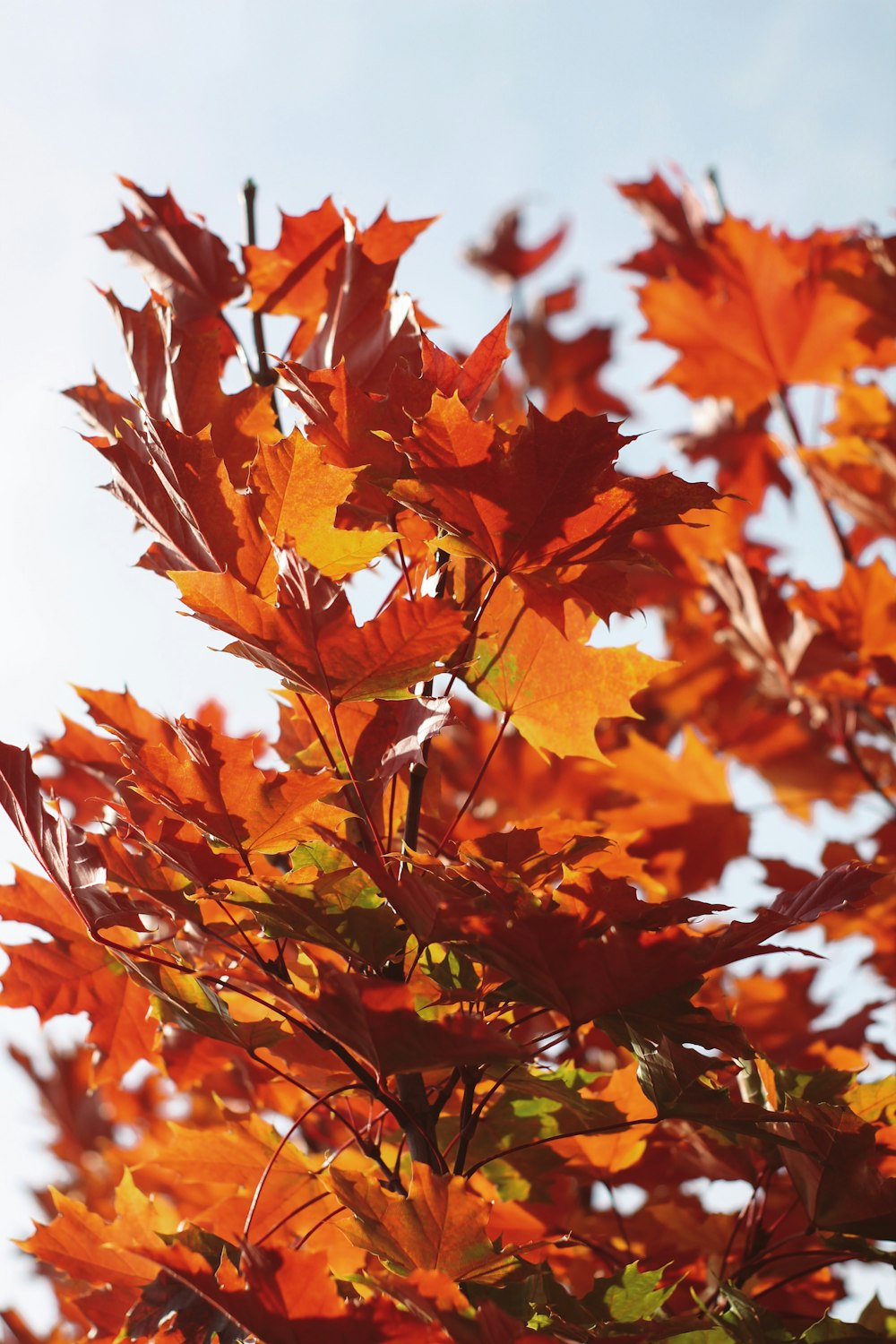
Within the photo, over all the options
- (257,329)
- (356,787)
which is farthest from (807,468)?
(356,787)

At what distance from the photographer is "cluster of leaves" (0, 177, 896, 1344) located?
2.39ft

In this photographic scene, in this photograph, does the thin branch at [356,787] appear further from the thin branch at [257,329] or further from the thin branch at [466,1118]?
the thin branch at [257,329]

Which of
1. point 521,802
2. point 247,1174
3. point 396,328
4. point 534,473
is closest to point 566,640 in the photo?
→ point 534,473

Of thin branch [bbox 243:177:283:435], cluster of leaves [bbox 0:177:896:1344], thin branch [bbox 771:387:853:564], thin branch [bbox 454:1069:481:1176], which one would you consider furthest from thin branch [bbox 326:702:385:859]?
thin branch [bbox 771:387:853:564]

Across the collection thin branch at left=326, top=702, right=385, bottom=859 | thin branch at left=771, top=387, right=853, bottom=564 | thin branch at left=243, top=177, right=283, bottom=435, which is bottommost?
thin branch at left=326, top=702, right=385, bottom=859

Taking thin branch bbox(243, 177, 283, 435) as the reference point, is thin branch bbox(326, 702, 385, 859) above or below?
below

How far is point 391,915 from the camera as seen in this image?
0.76 m

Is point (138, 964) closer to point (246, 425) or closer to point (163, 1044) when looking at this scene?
point (163, 1044)

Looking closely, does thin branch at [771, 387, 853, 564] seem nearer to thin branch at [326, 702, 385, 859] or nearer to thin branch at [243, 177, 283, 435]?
thin branch at [243, 177, 283, 435]

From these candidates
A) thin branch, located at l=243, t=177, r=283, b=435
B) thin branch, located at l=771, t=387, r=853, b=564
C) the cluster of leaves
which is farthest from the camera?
thin branch, located at l=771, t=387, r=853, b=564

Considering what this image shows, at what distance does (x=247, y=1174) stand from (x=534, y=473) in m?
0.67

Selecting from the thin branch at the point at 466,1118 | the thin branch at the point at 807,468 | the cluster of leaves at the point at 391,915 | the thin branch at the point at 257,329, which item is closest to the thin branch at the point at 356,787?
the cluster of leaves at the point at 391,915

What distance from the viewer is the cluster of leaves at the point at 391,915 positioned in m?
0.73

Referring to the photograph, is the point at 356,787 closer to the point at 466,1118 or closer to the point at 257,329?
the point at 466,1118
